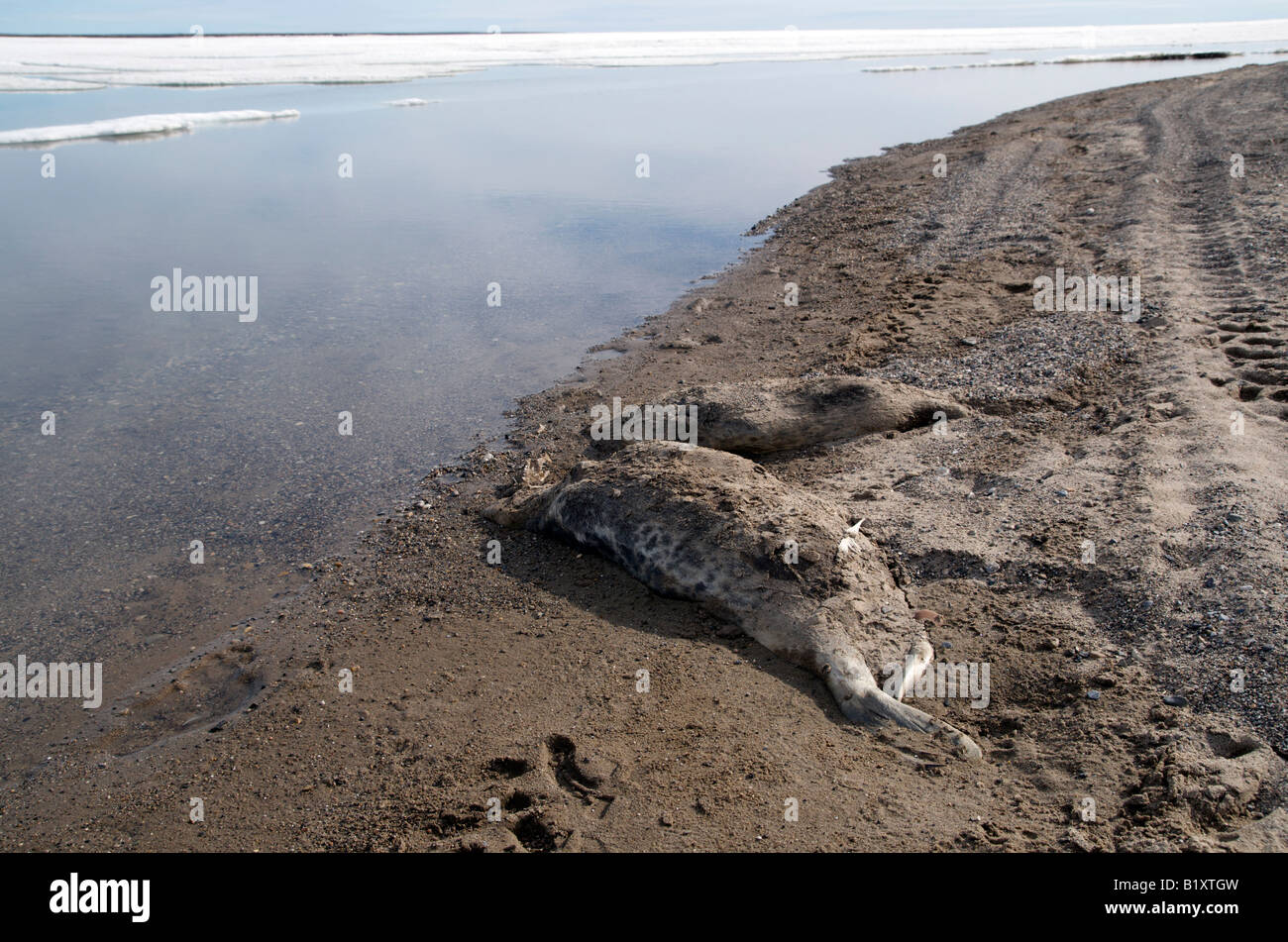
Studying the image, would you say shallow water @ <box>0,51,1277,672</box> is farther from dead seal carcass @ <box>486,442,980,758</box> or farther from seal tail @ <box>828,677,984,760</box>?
seal tail @ <box>828,677,984,760</box>

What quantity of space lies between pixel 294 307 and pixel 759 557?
7256 mm

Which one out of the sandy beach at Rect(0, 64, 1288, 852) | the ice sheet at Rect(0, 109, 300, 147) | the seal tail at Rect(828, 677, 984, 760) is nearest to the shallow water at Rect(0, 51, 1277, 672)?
the sandy beach at Rect(0, 64, 1288, 852)

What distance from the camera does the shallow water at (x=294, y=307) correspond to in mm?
6016

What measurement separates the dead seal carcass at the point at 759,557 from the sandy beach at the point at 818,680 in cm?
13

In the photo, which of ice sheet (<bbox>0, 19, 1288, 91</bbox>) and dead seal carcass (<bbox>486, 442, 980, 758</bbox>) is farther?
ice sheet (<bbox>0, 19, 1288, 91</bbox>)

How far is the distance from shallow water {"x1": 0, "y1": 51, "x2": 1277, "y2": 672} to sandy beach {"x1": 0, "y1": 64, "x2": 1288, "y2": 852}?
0.74 m

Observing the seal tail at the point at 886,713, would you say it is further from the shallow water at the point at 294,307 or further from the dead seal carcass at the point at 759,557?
the shallow water at the point at 294,307

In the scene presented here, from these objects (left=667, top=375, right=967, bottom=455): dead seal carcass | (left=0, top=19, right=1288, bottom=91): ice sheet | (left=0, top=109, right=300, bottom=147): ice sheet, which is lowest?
(left=667, top=375, right=967, bottom=455): dead seal carcass

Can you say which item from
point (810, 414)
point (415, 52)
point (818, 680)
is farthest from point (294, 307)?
point (415, 52)

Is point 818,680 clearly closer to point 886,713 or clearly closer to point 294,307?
point 886,713

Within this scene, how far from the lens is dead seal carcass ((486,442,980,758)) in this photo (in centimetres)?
446

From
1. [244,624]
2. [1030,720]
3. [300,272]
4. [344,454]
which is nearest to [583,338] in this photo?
[344,454]

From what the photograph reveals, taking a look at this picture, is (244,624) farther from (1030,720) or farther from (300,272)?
(300,272)

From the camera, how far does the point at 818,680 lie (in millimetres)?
4441
